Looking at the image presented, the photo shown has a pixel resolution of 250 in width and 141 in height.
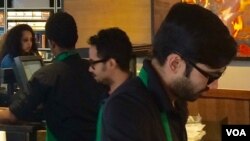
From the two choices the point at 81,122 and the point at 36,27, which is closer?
the point at 81,122

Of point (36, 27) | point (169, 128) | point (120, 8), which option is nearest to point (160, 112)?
point (169, 128)

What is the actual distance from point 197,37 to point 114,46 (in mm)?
1537

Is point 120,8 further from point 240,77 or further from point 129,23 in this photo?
point 240,77

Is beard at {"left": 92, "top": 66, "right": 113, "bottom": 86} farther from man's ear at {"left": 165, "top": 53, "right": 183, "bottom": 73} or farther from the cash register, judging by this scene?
man's ear at {"left": 165, "top": 53, "right": 183, "bottom": 73}

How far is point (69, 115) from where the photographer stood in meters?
2.47

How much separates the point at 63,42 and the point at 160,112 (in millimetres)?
1545

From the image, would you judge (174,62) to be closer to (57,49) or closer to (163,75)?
(163,75)

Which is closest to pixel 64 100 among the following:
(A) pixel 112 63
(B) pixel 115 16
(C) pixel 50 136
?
(C) pixel 50 136

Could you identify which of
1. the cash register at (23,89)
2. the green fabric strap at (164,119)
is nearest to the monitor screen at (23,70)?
the cash register at (23,89)

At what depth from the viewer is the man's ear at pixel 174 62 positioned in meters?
1.11

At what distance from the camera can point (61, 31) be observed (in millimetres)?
2613

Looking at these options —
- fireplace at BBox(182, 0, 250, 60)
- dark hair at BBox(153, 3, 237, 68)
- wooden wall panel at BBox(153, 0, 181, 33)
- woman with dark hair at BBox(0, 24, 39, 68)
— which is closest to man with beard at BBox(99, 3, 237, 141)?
dark hair at BBox(153, 3, 237, 68)

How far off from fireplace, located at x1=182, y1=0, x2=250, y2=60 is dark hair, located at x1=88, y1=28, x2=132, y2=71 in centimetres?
184

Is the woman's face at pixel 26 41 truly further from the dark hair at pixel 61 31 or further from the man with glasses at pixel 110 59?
the man with glasses at pixel 110 59
